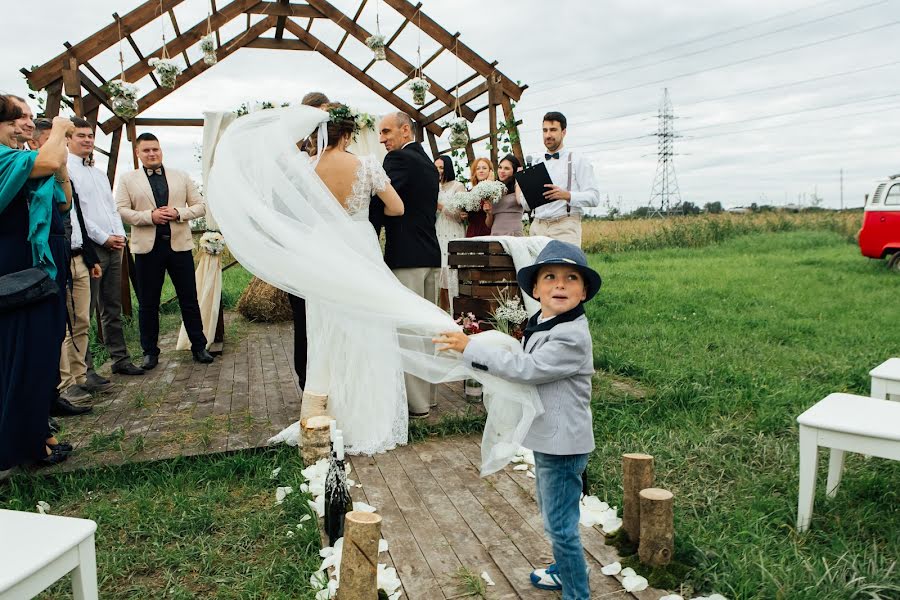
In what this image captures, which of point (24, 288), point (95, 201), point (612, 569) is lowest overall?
point (612, 569)

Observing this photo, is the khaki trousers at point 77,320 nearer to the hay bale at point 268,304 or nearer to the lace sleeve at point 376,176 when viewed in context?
the lace sleeve at point 376,176

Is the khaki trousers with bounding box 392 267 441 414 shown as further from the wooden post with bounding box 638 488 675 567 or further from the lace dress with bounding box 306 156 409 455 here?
the wooden post with bounding box 638 488 675 567

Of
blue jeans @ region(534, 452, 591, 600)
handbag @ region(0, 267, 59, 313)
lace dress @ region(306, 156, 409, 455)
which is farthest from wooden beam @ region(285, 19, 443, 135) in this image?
blue jeans @ region(534, 452, 591, 600)

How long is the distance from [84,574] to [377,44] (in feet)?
23.4

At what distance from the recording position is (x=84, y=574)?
1.98 metres

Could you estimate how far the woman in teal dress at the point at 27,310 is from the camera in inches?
131

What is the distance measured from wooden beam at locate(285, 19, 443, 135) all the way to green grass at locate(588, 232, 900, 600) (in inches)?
149

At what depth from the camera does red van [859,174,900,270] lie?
11969 millimetres

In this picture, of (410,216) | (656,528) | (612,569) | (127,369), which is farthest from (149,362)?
(656,528)

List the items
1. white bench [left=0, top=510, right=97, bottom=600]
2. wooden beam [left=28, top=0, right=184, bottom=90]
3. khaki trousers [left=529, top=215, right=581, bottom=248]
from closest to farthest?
white bench [left=0, top=510, right=97, bottom=600]
khaki trousers [left=529, top=215, right=581, bottom=248]
wooden beam [left=28, top=0, right=184, bottom=90]

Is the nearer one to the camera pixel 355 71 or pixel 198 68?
pixel 198 68

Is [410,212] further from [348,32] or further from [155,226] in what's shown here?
[348,32]

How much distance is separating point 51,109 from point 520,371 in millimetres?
6492

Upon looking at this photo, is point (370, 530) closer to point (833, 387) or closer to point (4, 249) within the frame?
point (4, 249)
